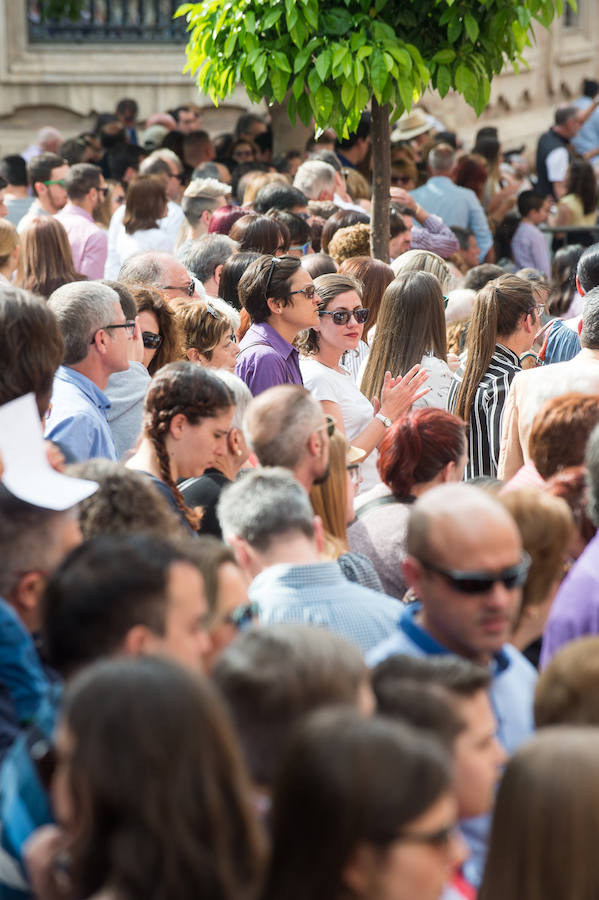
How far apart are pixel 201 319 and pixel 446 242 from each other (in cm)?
387

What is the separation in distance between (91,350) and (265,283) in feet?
3.93

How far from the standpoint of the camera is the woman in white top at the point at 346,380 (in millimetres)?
5344

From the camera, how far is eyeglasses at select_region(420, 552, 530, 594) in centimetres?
290

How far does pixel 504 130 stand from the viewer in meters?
20.1

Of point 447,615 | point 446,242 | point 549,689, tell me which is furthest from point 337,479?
point 446,242

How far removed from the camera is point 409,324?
18.8 ft

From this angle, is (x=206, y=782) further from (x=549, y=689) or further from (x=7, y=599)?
(x=7, y=599)

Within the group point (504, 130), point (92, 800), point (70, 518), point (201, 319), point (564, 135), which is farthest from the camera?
point (504, 130)

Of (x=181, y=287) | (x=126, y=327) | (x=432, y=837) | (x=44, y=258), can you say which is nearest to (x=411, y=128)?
(x=44, y=258)

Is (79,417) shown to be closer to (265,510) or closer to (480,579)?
(265,510)

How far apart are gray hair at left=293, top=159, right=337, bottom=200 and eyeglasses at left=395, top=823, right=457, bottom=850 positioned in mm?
7608

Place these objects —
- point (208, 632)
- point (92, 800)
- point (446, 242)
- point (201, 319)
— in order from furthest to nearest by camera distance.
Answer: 1. point (446, 242)
2. point (201, 319)
3. point (208, 632)
4. point (92, 800)

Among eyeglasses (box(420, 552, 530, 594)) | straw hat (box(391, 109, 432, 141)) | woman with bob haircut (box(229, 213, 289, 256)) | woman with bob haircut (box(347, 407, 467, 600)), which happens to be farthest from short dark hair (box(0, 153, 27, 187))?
eyeglasses (box(420, 552, 530, 594))

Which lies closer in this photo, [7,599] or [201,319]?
[7,599]
